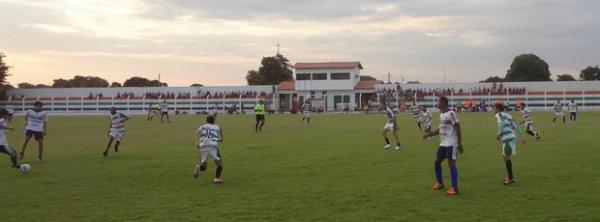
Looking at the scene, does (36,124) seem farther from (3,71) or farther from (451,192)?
(3,71)

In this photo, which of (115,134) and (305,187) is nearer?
(305,187)

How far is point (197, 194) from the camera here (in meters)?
11.5

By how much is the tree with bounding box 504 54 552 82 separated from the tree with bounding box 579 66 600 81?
543 centimetres

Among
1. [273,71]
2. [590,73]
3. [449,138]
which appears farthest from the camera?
[273,71]

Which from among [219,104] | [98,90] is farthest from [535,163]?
[98,90]

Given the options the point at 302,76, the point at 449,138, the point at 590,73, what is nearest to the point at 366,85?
the point at 302,76

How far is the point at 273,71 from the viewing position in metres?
104

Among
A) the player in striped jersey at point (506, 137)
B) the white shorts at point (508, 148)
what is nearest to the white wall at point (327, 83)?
the player in striped jersey at point (506, 137)

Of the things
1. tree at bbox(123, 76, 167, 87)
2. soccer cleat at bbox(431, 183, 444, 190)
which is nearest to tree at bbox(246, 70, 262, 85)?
tree at bbox(123, 76, 167, 87)

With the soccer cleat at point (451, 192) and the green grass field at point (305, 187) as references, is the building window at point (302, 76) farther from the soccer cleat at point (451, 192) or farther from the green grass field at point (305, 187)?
the soccer cleat at point (451, 192)

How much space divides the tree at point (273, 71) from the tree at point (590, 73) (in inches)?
1828

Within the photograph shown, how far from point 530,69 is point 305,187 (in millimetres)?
96082

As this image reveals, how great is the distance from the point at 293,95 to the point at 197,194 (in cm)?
6999

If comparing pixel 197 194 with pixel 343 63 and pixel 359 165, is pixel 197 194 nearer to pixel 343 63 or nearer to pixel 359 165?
pixel 359 165
